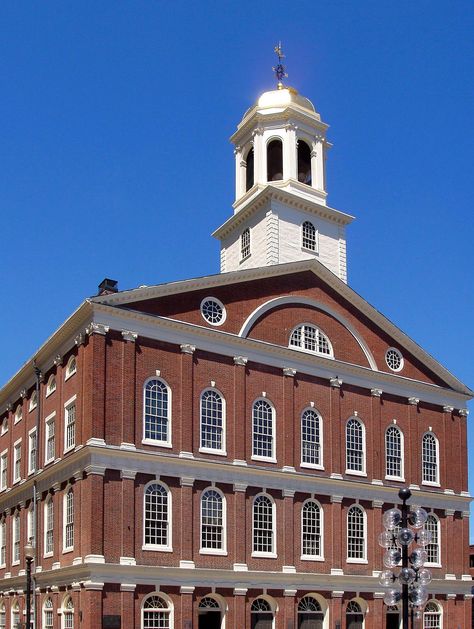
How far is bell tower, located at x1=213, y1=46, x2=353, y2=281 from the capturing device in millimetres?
50562

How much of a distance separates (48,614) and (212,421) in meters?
11.2

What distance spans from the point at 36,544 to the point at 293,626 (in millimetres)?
12646

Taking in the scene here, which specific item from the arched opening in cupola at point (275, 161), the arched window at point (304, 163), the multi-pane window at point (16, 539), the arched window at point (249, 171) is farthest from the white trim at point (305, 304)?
the multi-pane window at point (16, 539)

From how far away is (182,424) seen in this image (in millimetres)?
40562

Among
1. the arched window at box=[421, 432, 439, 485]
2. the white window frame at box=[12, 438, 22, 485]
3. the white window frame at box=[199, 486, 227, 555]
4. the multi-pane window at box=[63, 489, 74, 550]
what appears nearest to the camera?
the multi-pane window at box=[63, 489, 74, 550]

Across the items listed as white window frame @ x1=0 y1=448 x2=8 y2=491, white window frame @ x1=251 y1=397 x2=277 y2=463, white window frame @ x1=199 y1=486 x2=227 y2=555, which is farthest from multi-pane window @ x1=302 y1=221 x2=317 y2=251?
white window frame @ x1=0 y1=448 x2=8 y2=491

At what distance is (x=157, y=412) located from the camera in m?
40.2

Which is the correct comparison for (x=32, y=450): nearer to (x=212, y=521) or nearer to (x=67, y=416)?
(x=67, y=416)

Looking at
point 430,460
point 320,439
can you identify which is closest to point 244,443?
point 320,439

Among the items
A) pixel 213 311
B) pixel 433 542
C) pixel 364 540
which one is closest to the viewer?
pixel 213 311

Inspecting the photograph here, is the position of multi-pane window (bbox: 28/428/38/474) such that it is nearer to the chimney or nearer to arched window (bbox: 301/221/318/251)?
the chimney

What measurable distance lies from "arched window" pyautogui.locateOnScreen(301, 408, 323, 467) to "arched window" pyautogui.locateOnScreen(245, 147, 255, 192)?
53.0 feet

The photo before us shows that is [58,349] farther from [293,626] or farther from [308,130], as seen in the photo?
[308,130]

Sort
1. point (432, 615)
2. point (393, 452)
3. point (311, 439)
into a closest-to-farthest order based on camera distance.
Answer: point (311, 439)
point (432, 615)
point (393, 452)
